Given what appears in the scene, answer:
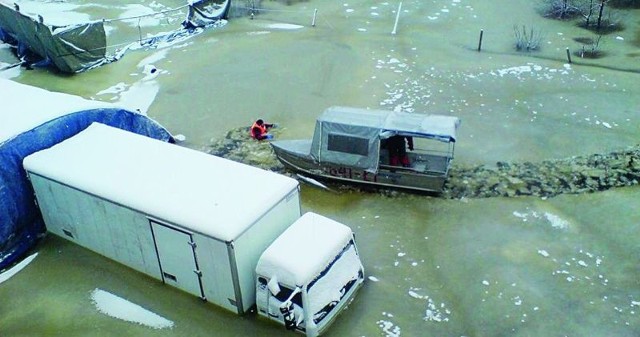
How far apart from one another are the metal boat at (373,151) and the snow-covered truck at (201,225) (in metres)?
3.22

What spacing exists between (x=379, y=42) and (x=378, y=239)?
1382 cm

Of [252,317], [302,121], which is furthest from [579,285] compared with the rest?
[302,121]

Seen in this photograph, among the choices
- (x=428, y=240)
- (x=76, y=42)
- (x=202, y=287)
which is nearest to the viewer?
(x=202, y=287)

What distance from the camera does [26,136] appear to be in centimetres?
1302

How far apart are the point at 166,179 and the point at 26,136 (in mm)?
3807

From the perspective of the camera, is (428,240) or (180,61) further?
(180,61)

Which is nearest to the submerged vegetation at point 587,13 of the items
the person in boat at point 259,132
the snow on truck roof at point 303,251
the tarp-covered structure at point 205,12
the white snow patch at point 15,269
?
the tarp-covered structure at point 205,12

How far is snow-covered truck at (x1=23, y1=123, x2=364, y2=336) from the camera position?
1030cm

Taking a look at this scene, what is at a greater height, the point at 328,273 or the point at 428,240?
the point at 328,273

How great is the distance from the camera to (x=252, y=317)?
11.1m

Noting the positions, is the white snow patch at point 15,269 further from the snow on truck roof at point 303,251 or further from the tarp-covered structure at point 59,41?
the tarp-covered structure at point 59,41

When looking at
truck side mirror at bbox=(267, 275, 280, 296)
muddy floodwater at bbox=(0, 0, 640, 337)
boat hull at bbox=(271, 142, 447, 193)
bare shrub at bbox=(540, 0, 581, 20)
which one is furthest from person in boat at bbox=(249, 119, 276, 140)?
bare shrub at bbox=(540, 0, 581, 20)

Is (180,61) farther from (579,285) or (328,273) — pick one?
(579,285)

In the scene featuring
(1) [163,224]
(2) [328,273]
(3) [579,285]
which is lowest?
(3) [579,285]
